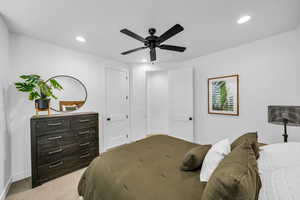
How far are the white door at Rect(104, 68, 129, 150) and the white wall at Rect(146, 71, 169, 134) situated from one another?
792 millimetres

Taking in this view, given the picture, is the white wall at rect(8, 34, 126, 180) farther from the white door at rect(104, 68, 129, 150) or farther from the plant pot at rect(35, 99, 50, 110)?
the white door at rect(104, 68, 129, 150)

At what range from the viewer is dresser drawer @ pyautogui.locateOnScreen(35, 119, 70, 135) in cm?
203

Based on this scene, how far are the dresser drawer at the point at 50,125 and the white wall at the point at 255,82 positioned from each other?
3.23m

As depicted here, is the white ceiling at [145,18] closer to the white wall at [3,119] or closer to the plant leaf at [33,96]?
the white wall at [3,119]

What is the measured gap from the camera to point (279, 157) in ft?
3.96

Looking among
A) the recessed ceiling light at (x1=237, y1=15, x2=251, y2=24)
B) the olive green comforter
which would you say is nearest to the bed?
the olive green comforter

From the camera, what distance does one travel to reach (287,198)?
772mm

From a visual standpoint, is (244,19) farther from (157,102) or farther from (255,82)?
(157,102)

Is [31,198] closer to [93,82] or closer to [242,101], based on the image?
[93,82]

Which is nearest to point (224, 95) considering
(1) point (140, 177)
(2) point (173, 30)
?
(2) point (173, 30)

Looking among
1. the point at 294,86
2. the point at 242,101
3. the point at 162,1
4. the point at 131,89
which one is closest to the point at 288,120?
the point at 294,86

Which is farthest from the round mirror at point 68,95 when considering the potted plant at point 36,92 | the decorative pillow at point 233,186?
the decorative pillow at point 233,186

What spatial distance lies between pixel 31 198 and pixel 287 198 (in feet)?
9.51

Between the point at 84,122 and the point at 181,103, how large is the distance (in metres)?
2.58
